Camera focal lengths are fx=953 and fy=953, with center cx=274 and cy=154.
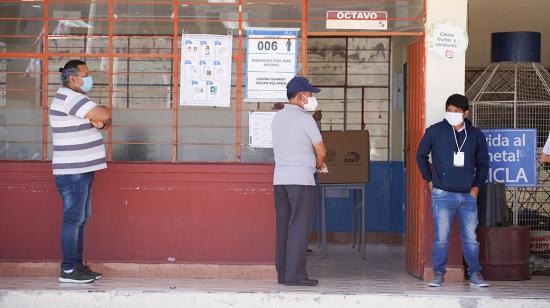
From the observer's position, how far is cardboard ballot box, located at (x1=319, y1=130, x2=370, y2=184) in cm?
977

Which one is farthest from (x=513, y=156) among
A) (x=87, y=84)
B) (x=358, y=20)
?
(x=87, y=84)

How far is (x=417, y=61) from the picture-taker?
26.6ft

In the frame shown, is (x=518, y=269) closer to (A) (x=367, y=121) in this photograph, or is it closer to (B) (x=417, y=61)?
(B) (x=417, y=61)

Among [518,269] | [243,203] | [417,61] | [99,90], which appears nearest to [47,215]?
[99,90]

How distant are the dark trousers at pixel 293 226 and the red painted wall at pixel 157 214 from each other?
0.37m

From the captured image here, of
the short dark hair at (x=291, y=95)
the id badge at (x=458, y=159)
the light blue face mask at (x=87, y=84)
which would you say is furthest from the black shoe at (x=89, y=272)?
the id badge at (x=458, y=159)

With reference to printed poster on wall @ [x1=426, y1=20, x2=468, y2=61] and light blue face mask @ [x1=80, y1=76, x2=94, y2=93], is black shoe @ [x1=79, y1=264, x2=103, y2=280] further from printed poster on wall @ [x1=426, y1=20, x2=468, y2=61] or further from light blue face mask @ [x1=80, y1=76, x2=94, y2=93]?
printed poster on wall @ [x1=426, y1=20, x2=468, y2=61]

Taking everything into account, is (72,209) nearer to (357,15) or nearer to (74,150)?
(74,150)

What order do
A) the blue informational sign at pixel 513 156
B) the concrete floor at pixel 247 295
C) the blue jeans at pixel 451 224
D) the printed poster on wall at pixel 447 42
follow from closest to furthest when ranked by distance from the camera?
the concrete floor at pixel 247 295 → the blue jeans at pixel 451 224 → the printed poster on wall at pixel 447 42 → the blue informational sign at pixel 513 156

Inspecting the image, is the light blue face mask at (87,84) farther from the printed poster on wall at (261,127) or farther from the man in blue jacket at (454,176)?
the man in blue jacket at (454,176)

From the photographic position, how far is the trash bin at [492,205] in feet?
26.1

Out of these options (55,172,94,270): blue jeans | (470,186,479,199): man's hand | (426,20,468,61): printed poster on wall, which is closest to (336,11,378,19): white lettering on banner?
(426,20,468,61): printed poster on wall

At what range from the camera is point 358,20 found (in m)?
7.89

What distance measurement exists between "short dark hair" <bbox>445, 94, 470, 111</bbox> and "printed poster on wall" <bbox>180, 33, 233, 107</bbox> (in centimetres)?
182
